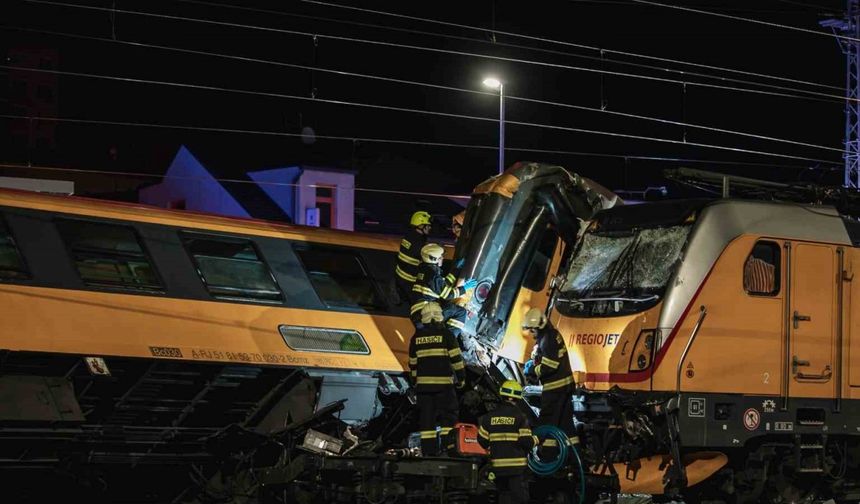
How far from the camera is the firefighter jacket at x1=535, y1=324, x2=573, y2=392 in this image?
1151cm

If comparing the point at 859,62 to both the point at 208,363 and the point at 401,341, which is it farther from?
the point at 208,363

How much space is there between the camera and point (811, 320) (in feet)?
40.0

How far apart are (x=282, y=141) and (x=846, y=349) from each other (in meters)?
27.5

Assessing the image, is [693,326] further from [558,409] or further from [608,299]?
[558,409]

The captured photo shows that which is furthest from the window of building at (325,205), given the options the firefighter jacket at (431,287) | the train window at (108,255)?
the firefighter jacket at (431,287)

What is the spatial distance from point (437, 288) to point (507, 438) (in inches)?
97.0

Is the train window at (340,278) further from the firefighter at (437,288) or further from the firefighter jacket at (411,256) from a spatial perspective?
the firefighter at (437,288)

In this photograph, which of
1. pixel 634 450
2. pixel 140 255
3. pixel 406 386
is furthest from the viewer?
pixel 406 386

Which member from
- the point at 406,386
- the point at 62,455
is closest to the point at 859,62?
the point at 406,386

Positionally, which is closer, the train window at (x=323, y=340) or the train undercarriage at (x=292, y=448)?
the train undercarriage at (x=292, y=448)

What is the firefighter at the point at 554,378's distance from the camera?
11.5m

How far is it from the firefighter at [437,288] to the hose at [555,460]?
1674 millimetres

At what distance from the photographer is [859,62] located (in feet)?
78.4

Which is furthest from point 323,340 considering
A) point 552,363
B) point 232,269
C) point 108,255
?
point 552,363
